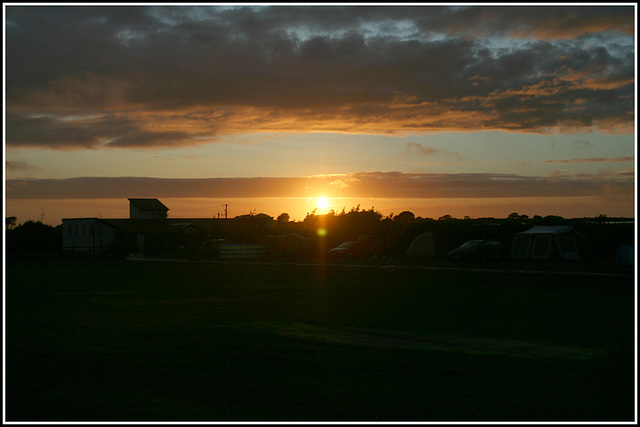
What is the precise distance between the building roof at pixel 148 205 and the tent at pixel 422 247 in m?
51.8

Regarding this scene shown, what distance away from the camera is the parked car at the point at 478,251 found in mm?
42219

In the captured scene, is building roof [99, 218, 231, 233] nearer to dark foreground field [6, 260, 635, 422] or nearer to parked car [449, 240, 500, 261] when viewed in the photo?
parked car [449, 240, 500, 261]

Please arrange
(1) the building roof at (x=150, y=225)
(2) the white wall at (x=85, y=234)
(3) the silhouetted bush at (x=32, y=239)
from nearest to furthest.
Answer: (3) the silhouetted bush at (x=32, y=239)
(2) the white wall at (x=85, y=234)
(1) the building roof at (x=150, y=225)

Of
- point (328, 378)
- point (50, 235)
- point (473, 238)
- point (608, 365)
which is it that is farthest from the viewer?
point (50, 235)

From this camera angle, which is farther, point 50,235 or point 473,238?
point 50,235

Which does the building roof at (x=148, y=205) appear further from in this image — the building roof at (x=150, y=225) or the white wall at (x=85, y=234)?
the white wall at (x=85, y=234)

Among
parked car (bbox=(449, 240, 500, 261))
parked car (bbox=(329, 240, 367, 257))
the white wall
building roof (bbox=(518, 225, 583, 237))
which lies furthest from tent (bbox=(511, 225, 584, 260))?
the white wall

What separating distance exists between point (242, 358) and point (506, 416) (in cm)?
437

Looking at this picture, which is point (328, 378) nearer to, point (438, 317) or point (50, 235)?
point (438, 317)

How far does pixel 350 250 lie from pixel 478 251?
11.6 meters

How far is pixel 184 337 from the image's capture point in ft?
39.2

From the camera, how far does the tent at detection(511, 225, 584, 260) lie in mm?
40125

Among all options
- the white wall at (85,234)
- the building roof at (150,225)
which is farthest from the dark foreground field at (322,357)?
the white wall at (85,234)

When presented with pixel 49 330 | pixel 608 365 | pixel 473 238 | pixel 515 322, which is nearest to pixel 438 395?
pixel 608 365
